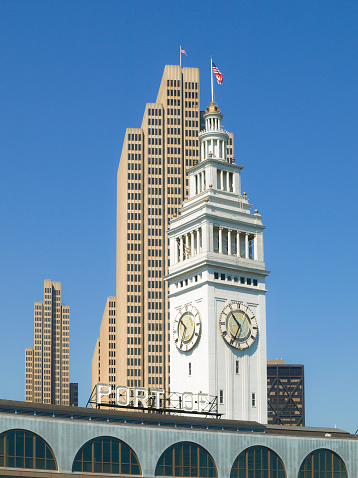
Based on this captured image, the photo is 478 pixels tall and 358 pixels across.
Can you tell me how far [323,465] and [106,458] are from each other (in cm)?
2616

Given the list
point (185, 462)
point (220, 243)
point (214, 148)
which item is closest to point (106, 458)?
point (185, 462)

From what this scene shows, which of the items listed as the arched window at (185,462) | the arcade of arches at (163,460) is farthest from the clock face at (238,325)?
the arched window at (185,462)

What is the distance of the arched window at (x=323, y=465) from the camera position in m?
99.6

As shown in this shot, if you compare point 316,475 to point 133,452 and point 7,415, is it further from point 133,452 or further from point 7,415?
point 7,415

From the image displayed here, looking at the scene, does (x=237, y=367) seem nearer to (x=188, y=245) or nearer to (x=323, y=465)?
(x=188, y=245)

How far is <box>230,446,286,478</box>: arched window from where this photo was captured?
95.9m

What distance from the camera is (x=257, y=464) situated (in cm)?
9700

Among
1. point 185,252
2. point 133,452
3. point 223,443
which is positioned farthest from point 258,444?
point 185,252

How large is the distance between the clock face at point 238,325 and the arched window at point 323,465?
23934 millimetres

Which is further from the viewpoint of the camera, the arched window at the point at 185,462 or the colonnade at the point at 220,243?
the colonnade at the point at 220,243

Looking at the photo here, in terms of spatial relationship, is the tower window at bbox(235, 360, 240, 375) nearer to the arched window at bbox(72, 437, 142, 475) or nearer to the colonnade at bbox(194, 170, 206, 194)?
the colonnade at bbox(194, 170, 206, 194)

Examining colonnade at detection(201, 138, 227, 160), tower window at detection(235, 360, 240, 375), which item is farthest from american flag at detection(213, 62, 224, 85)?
tower window at detection(235, 360, 240, 375)

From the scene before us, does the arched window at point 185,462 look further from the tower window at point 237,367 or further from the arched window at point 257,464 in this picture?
the tower window at point 237,367

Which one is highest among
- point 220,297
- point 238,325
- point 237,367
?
point 220,297
